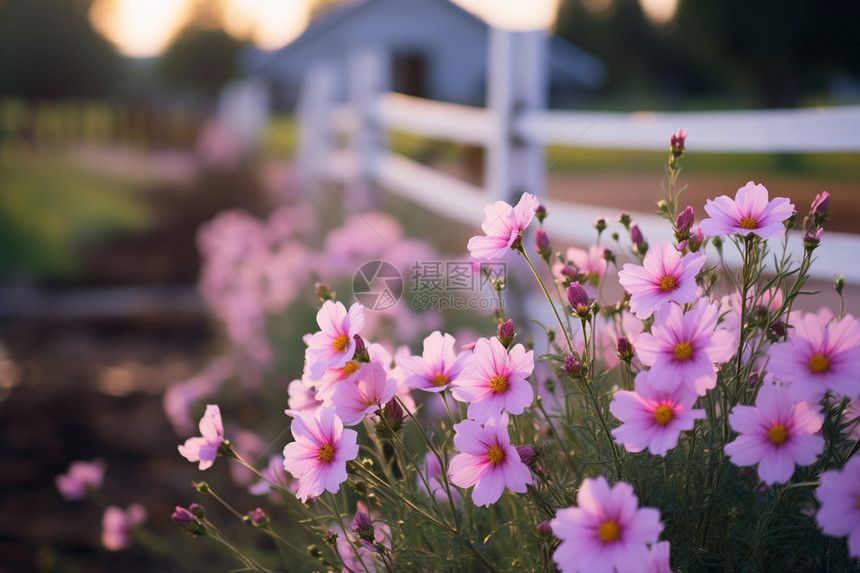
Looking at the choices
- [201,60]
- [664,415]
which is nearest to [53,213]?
[664,415]

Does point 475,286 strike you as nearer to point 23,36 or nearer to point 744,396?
point 744,396

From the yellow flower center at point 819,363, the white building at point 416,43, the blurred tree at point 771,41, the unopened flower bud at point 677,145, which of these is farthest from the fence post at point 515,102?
the blurred tree at point 771,41

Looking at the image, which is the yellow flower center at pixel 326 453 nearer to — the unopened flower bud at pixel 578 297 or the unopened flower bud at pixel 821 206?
the unopened flower bud at pixel 578 297

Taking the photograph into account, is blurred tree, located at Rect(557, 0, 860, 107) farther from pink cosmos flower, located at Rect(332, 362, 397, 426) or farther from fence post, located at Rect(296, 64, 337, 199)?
pink cosmos flower, located at Rect(332, 362, 397, 426)

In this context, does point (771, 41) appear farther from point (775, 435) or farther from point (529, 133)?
point (775, 435)

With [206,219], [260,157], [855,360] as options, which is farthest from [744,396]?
[260,157]

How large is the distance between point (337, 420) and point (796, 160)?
17.8m

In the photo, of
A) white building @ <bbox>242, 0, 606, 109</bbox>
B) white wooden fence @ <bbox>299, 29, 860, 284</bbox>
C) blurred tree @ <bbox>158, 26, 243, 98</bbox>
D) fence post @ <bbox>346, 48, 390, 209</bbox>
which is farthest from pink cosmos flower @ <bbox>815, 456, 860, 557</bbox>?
blurred tree @ <bbox>158, 26, 243, 98</bbox>

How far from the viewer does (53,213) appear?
34.1 ft

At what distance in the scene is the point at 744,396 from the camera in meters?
0.96

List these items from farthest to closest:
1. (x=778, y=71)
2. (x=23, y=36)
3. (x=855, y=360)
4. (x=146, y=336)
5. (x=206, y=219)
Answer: (x=23, y=36), (x=778, y=71), (x=206, y=219), (x=146, y=336), (x=855, y=360)

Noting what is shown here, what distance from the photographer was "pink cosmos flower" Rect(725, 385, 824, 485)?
2.46 ft

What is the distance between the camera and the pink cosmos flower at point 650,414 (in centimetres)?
80

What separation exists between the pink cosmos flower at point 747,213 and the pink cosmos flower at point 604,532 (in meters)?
0.34
